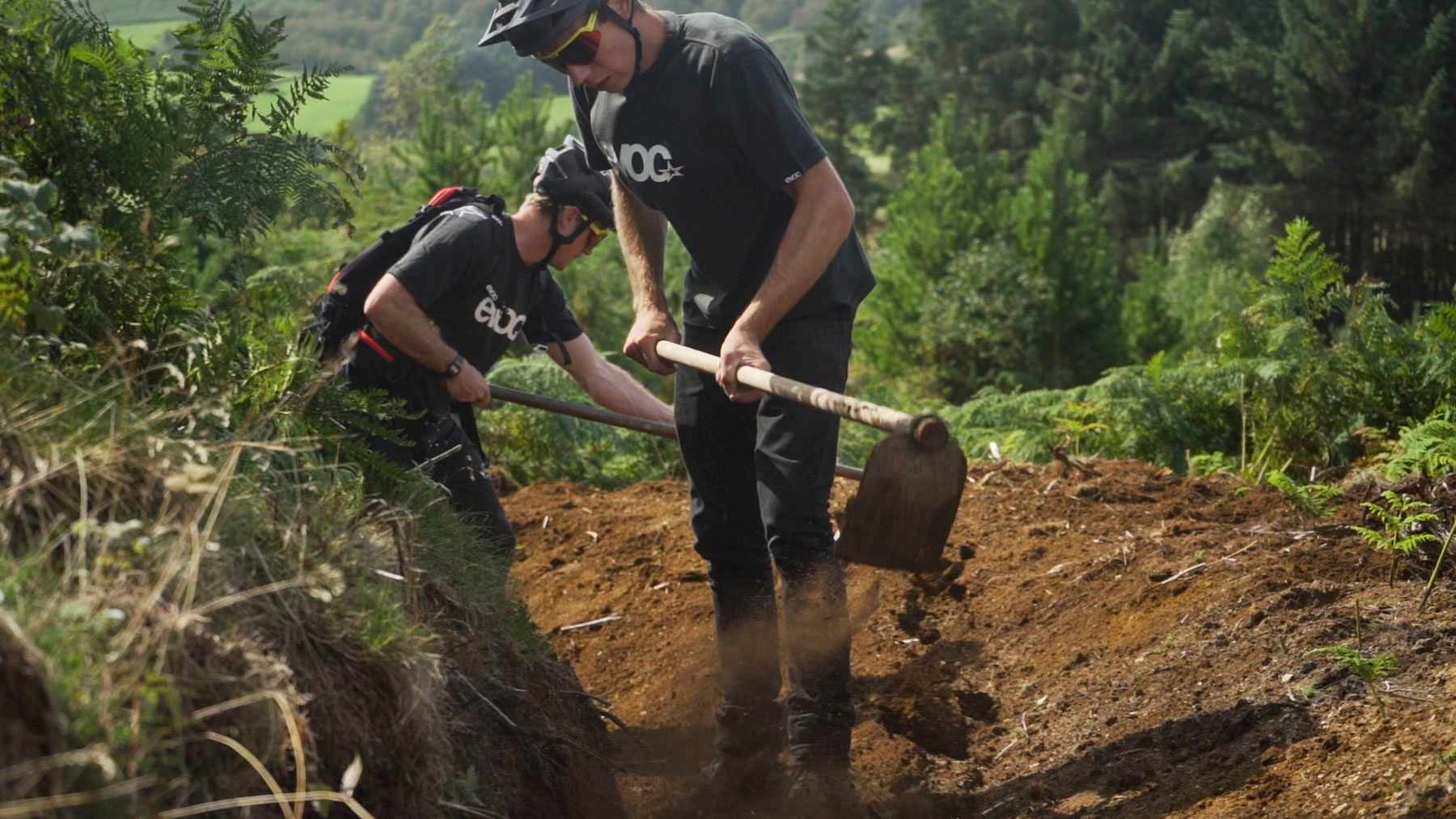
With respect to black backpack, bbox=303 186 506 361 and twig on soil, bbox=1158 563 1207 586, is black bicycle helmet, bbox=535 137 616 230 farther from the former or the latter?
twig on soil, bbox=1158 563 1207 586

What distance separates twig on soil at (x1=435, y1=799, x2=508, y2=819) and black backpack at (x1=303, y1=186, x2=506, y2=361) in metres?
2.40

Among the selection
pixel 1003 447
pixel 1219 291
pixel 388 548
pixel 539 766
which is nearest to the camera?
pixel 388 548

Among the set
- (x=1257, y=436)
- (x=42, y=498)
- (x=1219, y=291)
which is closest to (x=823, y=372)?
(x=42, y=498)

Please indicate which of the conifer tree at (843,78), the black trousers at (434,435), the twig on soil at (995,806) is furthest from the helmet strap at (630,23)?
the conifer tree at (843,78)

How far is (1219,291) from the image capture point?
1147 inches

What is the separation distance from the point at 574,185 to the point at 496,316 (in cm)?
55

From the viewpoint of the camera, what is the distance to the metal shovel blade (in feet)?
11.8

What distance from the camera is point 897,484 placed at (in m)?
3.65

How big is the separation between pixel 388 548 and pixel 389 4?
366 feet

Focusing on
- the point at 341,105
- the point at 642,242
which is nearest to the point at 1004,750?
the point at 642,242

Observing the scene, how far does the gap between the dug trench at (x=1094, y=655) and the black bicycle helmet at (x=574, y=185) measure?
1540mm

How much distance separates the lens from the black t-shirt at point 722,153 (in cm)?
382

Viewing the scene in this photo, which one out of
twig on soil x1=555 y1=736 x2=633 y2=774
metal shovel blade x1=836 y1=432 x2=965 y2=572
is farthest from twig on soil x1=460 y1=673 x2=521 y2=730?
metal shovel blade x1=836 y1=432 x2=965 y2=572

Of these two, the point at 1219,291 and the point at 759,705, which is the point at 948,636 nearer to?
the point at 759,705
